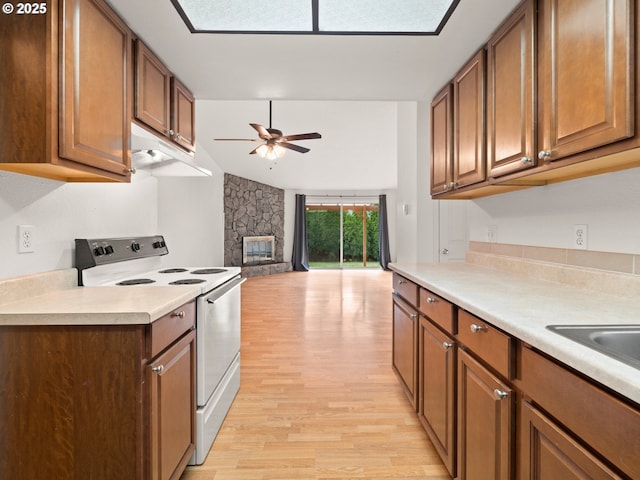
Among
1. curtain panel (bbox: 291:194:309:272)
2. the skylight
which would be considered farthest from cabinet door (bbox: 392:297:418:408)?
curtain panel (bbox: 291:194:309:272)

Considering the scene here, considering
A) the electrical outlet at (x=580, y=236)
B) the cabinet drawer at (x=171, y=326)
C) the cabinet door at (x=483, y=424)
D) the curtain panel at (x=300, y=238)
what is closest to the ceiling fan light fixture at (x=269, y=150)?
the cabinet drawer at (x=171, y=326)

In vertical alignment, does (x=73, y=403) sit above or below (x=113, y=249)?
below

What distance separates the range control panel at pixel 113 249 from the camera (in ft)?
5.99

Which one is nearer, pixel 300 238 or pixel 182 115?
pixel 182 115

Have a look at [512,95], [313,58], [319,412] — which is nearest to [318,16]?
[313,58]

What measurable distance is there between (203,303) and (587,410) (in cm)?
155

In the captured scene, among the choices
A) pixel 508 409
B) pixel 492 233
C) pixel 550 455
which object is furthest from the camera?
pixel 492 233

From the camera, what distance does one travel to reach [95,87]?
1.51m

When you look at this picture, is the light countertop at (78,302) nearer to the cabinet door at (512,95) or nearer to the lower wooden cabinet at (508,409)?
the lower wooden cabinet at (508,409)

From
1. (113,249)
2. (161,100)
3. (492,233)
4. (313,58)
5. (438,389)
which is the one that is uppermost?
(313,58)

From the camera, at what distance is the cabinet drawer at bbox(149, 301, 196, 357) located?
51.0 inches

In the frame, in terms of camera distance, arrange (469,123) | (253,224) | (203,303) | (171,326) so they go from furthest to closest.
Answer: (253,224) → (469,123) → (203,303) → (171,326)

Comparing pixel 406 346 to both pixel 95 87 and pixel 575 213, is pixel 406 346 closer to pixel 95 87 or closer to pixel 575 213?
pixel 575 213

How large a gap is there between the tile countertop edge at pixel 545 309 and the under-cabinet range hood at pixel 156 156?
1551mm
